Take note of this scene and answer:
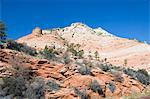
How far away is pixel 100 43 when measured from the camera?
105875mm

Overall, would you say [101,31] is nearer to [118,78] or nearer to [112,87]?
[118,78]

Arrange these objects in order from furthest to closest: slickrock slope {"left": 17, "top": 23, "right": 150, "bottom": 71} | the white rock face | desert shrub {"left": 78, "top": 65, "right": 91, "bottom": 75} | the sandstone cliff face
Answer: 1. the white rock face
2. slickrock slope {"left": 17, "top": 23, "right": 150, "bottom": 71}
3. desert shrub {"left": 78, "top": 65, "right": 91, "bottom": 75}
4. the sandstone cliff face

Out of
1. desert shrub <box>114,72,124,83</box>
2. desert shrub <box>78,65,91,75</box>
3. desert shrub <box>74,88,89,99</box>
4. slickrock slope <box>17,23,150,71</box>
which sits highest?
slickrock slope <box>17,23,150,71</box>

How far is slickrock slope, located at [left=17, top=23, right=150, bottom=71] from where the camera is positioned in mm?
80500

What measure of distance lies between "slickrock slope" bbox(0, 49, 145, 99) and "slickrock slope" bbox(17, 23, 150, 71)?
36.9m

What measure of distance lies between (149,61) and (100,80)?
48.6 metres

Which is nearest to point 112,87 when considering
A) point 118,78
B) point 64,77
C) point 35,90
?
point 118,78

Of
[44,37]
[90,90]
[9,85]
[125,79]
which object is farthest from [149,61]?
[9,85]

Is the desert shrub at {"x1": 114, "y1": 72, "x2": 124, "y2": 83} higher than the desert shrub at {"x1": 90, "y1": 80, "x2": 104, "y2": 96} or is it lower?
higher

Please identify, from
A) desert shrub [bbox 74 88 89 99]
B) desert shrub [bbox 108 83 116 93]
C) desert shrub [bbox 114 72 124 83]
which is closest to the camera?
desert shrub [bbox 74 88 89 99]

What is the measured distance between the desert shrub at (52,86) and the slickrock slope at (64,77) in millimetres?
122

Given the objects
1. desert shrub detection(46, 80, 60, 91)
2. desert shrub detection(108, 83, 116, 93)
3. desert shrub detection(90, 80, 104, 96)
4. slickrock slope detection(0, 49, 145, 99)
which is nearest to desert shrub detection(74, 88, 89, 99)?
slickrock slope detection(0, 49, 145, 99)

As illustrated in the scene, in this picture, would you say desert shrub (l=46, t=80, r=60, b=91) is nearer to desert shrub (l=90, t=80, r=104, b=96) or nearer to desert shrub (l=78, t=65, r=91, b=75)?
desert shrub (l=90, t=80, r=104, b=96)

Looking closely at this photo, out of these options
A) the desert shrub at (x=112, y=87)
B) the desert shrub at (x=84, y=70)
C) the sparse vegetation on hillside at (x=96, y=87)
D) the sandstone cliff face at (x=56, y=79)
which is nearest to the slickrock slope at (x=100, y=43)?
the sandstone cliff face at (x=56, y=79)
